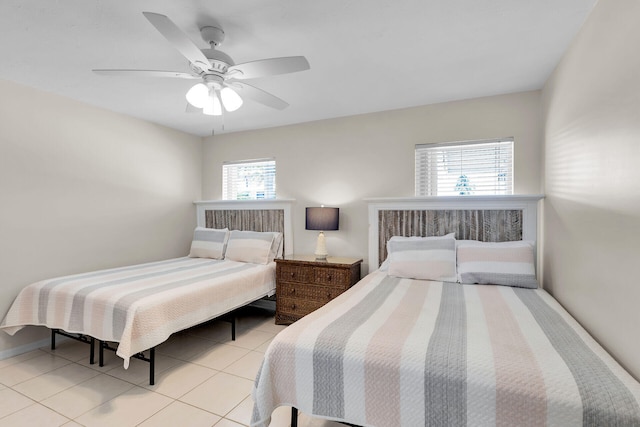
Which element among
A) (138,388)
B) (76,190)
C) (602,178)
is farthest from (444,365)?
(76,190)

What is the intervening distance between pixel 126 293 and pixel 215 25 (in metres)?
1.93

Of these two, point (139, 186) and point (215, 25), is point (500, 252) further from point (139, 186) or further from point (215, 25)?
point (139, 186)

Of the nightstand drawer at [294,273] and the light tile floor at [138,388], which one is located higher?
the nightstand drawer at [294,273]

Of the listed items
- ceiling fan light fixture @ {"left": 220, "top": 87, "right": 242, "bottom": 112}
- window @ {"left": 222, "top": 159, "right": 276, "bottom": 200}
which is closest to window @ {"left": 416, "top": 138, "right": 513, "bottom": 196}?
window @ {"left": 222, "top": 159, "right": 276, "bottom": 200}

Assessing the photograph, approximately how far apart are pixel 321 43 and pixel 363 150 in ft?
5.36

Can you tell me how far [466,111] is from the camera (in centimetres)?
314

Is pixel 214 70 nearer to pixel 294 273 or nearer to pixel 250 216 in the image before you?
pixel 294 273

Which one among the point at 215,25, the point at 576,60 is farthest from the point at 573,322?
the point at 215,25

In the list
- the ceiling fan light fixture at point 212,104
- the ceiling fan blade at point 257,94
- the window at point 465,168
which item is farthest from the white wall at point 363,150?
the ceiling fan light fixture at point 212,104

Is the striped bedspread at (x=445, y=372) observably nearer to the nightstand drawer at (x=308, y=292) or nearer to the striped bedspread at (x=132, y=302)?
the striped bedspread at (x=132, y=302)

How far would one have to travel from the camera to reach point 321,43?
6.86 feet

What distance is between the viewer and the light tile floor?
6.34 ft

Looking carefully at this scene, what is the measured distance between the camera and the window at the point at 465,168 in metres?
3.07

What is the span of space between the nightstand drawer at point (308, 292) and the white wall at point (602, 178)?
189 cm
